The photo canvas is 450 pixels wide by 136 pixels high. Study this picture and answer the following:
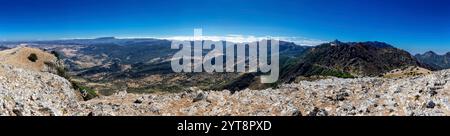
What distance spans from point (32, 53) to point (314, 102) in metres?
81.1

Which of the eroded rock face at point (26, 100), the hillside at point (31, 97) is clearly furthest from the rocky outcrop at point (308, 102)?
the hillside at point (31, 97)

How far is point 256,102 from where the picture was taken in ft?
138

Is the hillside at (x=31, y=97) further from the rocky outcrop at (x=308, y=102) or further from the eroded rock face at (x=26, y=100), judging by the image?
the rocky outcrop at (x=308, y=102)

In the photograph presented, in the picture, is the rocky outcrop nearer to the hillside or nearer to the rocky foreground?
the rocky foreground

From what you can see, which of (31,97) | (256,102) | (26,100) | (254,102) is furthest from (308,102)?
(26,100)

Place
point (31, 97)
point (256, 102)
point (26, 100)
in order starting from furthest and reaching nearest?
point (256, 102) → point (31, 97) → point (26, 100)

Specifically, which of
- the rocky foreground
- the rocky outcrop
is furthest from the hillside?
the rocky outcrop

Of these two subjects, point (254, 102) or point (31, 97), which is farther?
point (254, 102)

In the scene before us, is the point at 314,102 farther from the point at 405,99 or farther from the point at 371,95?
the point at 405,99

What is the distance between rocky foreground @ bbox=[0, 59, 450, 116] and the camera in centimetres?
3006

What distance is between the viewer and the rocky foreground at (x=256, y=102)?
98.6ft

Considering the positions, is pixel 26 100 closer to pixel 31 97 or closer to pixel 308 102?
pixel 31 97
